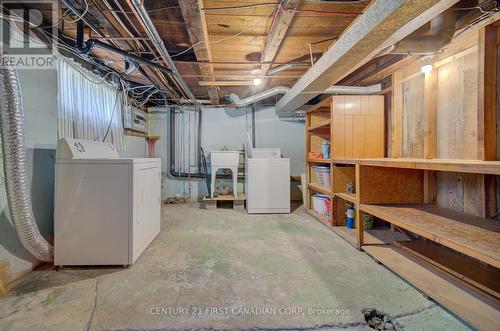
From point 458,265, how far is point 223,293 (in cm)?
173

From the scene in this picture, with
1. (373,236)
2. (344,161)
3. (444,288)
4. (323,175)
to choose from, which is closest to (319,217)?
(323,175)

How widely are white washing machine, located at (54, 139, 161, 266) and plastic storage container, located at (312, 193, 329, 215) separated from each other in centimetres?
235

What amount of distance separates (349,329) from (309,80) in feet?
7.00

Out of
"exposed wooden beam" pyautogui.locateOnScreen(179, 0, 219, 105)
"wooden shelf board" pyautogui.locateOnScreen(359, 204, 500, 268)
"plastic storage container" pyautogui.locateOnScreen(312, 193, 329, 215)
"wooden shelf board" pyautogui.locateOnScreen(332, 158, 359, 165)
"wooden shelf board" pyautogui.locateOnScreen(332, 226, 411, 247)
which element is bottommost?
"wooden shelf board" pyautogui.locateOnScreen(332, 226, 411, 247)

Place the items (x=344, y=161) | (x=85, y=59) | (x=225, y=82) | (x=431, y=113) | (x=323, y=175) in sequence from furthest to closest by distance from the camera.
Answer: (x=323, y=175) → (x=225, y=82) → (x=344, y=161) → (x=85, y=59) → (x=431, y=113)

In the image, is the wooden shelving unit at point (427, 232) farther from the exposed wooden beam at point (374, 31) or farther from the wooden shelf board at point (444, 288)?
the exposed wooden beam at point (374, 31)

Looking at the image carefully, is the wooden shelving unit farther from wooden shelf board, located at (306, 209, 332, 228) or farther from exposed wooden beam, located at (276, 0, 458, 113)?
exposed wooden beam, located at (276, 0, 458, 113)

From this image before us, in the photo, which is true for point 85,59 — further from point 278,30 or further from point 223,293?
point 223,293

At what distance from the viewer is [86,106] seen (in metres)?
2.31

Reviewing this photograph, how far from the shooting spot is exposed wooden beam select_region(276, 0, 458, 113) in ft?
3.93

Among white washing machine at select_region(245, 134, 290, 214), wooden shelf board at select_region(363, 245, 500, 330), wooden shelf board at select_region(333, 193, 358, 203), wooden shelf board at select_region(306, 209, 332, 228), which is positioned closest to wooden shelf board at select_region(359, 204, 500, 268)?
wooden shelf board at select_region(333, 193, 358, 203)

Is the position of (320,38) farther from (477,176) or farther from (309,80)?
(477,176)

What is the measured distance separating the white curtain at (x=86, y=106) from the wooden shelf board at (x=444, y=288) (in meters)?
3.00

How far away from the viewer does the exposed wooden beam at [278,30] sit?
1.50 meters
